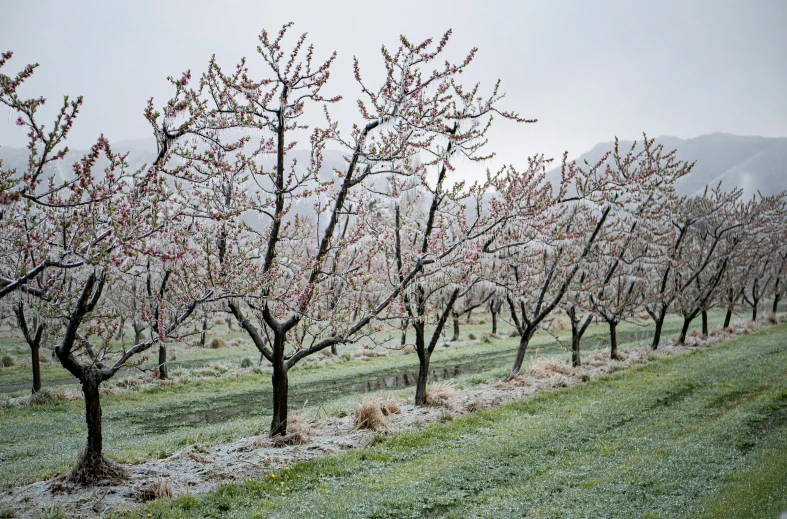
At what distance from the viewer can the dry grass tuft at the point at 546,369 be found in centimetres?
1919

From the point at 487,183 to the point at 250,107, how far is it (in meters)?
6.86

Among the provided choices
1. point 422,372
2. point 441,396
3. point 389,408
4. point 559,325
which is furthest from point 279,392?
point 559,325

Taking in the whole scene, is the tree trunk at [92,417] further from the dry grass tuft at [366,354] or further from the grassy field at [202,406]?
the dry grass tuft at [366,354]

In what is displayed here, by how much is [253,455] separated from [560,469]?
18.9 feet

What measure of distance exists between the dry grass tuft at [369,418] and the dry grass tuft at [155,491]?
482 cm

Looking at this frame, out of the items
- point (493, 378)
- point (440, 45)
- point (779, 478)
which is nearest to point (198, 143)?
point (440, 45)

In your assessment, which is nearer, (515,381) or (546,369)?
A: (515,381)

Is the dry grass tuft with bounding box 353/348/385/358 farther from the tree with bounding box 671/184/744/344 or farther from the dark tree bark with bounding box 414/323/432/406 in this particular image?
the dark tree bark with bounding box 414/323/432/406

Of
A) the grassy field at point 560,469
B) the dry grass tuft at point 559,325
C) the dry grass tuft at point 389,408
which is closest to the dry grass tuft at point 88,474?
the grassy field at point 560,469

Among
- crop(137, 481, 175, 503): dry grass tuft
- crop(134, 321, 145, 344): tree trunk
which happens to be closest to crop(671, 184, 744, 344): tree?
crop(134, 321, 145, 344): tree trunk

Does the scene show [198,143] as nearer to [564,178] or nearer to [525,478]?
[525,478]

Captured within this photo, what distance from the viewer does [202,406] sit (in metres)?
19.0

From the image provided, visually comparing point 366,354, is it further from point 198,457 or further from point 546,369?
point 198,457

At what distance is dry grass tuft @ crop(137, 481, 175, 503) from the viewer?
8.07 m
